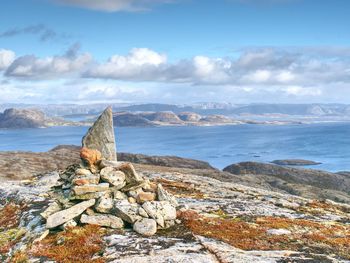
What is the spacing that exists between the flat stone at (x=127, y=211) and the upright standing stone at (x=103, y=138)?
30.9ft

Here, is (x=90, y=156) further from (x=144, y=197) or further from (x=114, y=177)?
(x=144, y=197)

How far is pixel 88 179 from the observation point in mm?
26797

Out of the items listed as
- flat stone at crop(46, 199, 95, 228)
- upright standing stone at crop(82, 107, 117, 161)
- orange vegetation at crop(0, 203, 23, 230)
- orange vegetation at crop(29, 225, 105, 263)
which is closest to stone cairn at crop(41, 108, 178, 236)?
flat stone at crop(46, 199, 95, 228)

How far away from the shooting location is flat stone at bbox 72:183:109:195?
25734mm

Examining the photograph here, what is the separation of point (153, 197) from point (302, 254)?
9.74 meters

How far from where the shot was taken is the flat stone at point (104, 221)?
23.4 metres

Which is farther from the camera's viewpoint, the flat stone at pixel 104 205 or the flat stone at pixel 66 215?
the flat stone at pixel 104 205

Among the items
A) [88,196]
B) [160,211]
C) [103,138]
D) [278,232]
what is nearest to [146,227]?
[160,211]

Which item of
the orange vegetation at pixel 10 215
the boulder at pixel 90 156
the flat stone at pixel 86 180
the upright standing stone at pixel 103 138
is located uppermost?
the upright standing stone at pixel 103 138

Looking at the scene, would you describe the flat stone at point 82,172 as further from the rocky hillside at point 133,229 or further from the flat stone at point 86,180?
the flat stone at point 86,180

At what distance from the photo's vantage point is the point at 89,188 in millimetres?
25938

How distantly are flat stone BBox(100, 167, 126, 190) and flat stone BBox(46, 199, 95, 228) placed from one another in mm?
2726

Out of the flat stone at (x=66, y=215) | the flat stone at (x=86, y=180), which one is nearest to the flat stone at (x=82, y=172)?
the flat stone at (x=86, y=180)

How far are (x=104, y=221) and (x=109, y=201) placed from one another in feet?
4.95
